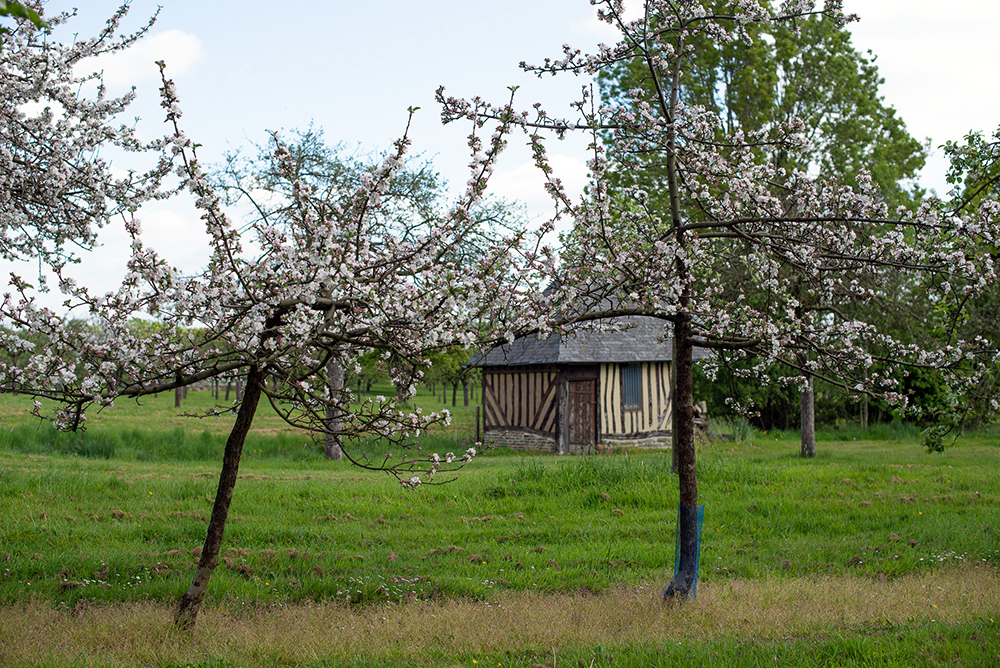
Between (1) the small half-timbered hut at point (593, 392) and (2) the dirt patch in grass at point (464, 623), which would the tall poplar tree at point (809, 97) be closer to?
(1) the small half-timbered hut at point (593, 392)

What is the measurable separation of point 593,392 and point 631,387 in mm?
1235

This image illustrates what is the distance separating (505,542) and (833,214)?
5.44 metres

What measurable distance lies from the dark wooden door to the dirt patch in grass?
13.9m

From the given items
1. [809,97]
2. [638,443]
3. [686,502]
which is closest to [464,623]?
[686,502]

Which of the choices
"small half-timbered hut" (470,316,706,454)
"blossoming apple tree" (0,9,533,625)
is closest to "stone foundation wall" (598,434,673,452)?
"small half-timbered hut" (470,316,706,454)

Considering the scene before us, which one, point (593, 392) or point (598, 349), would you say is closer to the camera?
point (593, 392)

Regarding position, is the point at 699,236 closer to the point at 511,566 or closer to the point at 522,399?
the point at 511,566

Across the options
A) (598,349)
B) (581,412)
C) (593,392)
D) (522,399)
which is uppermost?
(598,349)

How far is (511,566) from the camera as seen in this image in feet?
26.5

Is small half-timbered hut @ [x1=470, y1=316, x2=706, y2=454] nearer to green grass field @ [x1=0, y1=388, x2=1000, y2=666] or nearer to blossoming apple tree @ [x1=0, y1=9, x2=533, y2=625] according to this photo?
green grass field @ [x1=0, y1=388, x2=1000, y2=666]

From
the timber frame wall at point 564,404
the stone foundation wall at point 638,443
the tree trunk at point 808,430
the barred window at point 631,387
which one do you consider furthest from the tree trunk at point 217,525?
the barred window at point 631,387

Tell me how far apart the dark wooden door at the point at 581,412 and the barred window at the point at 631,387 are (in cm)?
97

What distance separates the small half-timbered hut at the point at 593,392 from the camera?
2095cm

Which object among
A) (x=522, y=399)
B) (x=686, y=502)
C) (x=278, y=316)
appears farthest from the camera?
(x=522, y=399)
